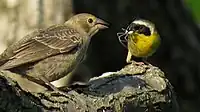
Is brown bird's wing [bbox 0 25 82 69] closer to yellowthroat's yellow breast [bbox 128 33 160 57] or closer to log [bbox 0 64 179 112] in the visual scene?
log [bbox 0 64 179 112]

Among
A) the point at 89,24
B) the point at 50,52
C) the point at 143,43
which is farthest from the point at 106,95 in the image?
the point at 89,24

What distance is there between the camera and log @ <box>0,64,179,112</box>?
13.8ft

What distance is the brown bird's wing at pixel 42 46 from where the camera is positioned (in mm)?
5664

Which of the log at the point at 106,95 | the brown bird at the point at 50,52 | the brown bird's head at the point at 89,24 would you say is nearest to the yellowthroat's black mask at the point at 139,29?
the log at the point at 106,95

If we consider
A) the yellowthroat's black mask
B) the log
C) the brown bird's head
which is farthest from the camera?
the brown bird's head

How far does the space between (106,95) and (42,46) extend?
1.10m

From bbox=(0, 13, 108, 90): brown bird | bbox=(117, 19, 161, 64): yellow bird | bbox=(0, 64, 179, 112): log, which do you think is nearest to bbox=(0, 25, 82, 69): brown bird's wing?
bbox=(0, 13, 108, 90): brown bird

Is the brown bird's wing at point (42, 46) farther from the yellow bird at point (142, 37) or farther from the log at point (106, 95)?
the yellow bird at point (142, 37)

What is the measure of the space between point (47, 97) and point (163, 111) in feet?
3.72

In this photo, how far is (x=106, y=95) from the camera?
5016mm

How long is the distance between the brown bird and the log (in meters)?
0.26

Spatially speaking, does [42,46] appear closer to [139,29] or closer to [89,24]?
[89,24]

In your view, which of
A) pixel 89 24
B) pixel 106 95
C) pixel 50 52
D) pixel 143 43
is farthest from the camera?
pixel 89 24

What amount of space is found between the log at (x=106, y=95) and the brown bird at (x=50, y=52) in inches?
10.1
